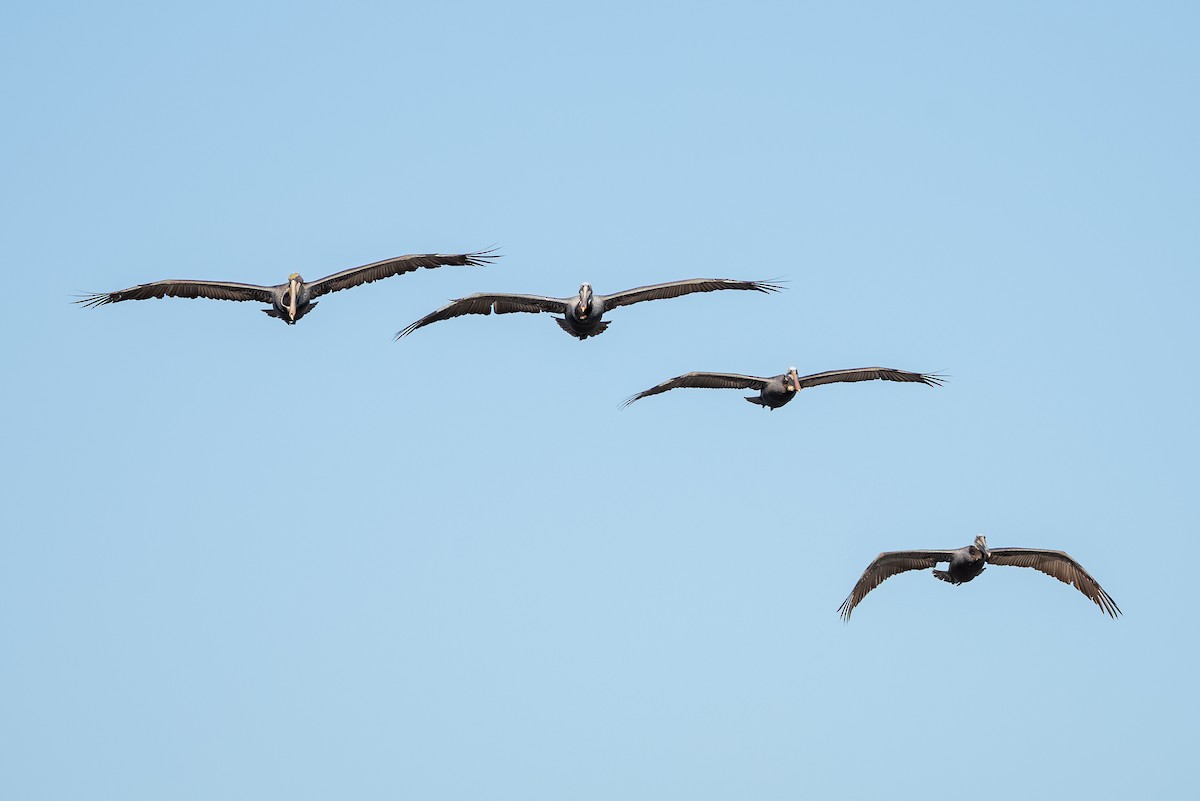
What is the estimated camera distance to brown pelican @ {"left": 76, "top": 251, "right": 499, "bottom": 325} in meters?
43.0

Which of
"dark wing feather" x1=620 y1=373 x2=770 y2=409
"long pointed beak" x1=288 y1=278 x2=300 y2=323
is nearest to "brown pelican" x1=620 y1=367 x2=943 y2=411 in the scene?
"dark wing feather" x1=620 y1=373 x2=770 y2=409

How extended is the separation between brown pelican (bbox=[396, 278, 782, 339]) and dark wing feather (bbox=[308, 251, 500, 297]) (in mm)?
1186

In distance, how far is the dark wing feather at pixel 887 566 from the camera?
45000 mm

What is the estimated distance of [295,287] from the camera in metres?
42.8

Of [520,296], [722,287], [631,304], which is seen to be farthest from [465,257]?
[722,287]

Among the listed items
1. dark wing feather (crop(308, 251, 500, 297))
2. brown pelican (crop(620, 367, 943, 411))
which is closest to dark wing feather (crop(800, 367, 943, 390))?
brown pelican (crop(620, 367, 943, 411))

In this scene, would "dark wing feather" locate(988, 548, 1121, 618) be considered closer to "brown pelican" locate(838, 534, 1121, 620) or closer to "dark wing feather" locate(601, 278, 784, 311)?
"brown pelican" locate(838, 534, 1121, 620)

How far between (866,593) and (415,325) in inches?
639

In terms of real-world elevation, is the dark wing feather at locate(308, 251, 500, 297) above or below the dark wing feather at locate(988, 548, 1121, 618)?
above

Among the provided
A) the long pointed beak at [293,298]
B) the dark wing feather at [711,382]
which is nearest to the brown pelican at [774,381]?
the dark wing feather at [711,382]

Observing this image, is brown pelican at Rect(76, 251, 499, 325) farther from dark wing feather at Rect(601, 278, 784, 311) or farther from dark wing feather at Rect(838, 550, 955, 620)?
dark wing feather at Rect(838, 550, 955, 620)

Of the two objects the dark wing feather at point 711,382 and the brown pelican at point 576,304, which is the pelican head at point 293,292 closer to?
the brown pelican at point 576,304

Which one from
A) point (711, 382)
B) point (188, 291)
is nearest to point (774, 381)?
point (711, 382)

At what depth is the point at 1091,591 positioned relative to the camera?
45750 millimetres
